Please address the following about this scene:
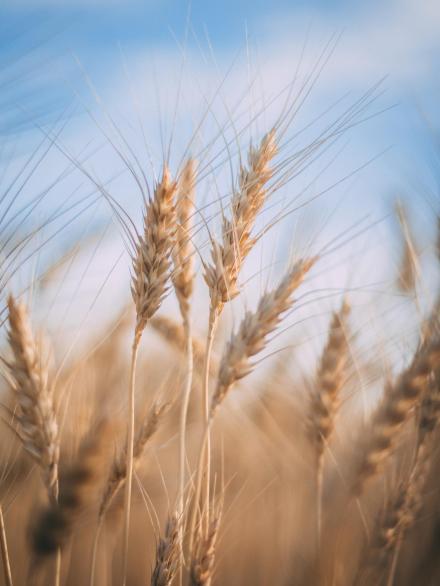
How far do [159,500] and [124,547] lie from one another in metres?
1.08

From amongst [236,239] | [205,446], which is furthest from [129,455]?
[236,239]

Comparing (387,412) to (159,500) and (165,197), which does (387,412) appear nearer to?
(165,197)

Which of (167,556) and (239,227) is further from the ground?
(239,227)

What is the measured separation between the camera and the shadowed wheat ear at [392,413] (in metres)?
1.35

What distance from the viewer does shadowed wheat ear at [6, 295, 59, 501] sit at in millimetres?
1070

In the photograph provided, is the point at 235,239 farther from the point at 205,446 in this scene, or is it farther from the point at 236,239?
the point at 205,446

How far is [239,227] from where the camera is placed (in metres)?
1.23

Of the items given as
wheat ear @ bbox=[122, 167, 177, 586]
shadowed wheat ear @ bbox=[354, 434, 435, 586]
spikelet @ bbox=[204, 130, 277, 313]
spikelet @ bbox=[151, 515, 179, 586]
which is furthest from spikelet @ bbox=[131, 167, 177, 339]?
shadowed wheat ear @ bbox=[354, 434, 435, 586]

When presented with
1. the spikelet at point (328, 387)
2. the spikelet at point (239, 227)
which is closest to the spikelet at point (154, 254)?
the spikelet at point (239, 227)

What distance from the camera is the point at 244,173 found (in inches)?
52.6

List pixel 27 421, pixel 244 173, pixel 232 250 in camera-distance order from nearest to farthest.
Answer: pixel 27 421
pixel 232 250
pixel 244 173

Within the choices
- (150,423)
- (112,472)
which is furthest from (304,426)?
(112,472)

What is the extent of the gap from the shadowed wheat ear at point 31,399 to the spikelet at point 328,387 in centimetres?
79

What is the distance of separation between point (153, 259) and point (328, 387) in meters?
0.72
